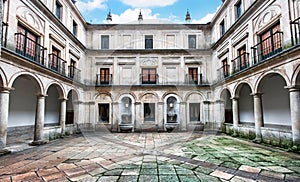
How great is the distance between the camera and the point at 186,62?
16.1 m

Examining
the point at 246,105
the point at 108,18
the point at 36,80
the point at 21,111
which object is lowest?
the point at 21,111

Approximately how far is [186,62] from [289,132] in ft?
31.9

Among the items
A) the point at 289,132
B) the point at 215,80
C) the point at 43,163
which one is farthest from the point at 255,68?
the point at 43,163

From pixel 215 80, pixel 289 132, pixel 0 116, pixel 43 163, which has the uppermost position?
pixel 215 80

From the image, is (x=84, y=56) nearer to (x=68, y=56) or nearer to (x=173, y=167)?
(x=68, y=56)

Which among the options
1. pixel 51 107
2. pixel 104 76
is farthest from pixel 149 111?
pixel 51 107

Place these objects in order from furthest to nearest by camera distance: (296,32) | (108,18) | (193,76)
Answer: (108,18) < (193,76) < (296,32)

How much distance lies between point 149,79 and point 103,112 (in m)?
4.78

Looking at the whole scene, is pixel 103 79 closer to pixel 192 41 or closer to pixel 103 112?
pixel 103 112

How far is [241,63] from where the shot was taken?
37.4 feet

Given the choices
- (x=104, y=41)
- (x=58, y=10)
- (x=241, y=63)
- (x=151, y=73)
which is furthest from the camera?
(x=104, y=41)

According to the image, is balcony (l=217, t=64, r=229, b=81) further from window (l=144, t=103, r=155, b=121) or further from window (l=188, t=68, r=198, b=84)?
window (l=144, t=103, r=155, b=121)

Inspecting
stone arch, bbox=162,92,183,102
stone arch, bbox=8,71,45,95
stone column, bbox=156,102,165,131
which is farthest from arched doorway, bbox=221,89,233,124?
stone arch, bbox=8,71,45,95

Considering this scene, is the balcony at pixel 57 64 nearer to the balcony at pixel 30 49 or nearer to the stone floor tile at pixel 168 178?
the balcony at pixel 30 49
